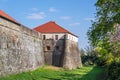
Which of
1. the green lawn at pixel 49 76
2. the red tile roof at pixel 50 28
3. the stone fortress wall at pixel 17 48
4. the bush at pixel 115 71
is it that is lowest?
the green lawn at pixel 49 76

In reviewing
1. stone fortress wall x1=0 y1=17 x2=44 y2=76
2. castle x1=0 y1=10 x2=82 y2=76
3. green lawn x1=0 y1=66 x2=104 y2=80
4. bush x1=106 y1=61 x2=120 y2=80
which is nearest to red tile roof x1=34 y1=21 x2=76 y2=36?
castle x1=0 y1=10 x2=82 y2=76

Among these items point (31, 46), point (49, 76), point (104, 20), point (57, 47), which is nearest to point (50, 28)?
point (57, 47)

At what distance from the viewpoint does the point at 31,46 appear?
28312 mm

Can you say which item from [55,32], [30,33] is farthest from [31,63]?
[55,32]

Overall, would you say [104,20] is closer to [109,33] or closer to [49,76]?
[109,33]

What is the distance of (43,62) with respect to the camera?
34594 mm

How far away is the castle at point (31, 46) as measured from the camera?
20.1 m

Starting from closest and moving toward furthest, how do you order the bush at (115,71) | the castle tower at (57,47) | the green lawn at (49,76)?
the bush at (115,71)
the green lawn at (49,76)
the castle tower at (57,47)

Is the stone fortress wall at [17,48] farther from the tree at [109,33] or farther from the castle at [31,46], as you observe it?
the tree at [109,33]

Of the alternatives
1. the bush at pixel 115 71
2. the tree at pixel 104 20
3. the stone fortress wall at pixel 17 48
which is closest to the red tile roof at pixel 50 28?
the stone fortress wall at pixel 17 48

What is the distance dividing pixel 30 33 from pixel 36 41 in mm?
3239

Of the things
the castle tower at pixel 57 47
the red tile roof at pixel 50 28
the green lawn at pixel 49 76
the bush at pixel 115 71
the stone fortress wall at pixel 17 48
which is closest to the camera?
the bush at pixel 115 71

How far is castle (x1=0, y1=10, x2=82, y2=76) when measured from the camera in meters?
20.1

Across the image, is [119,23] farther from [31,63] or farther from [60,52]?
[60,52]
